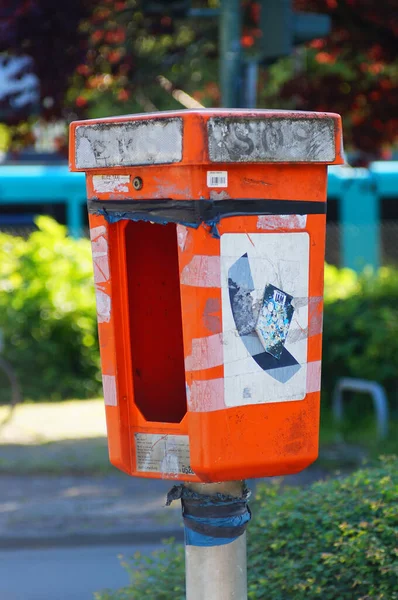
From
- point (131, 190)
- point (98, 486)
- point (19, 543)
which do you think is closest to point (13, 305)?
point (98, 486)

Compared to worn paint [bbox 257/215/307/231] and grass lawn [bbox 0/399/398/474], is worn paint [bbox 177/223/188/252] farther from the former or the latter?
grass lawn [bbox 0/399/398/474]

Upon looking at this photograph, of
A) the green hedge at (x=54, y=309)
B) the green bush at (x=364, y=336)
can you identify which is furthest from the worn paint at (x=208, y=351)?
the green hedge at (x=54, y=309)

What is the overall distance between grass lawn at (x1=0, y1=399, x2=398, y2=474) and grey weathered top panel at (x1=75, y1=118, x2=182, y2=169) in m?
4.83

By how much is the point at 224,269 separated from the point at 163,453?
1.88 ft

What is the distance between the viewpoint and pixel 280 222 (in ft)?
8.50

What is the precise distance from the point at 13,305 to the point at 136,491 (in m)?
3.86

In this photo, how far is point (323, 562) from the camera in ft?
12.0

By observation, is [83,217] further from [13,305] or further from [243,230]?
[243,230]

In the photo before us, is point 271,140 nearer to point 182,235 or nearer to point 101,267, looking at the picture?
point 182,235

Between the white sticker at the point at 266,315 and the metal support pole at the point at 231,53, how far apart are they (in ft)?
11.2

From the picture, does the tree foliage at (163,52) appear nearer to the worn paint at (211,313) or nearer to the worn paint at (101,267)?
the worn paint at (101,267)

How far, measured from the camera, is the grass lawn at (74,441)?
738 centimetres

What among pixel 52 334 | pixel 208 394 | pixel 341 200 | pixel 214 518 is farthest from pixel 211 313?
pixel 341 200

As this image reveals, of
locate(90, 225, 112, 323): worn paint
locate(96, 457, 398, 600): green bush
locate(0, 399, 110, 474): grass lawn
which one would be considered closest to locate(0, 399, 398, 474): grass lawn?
locate(0, 399, 110, 474): grass lawn
